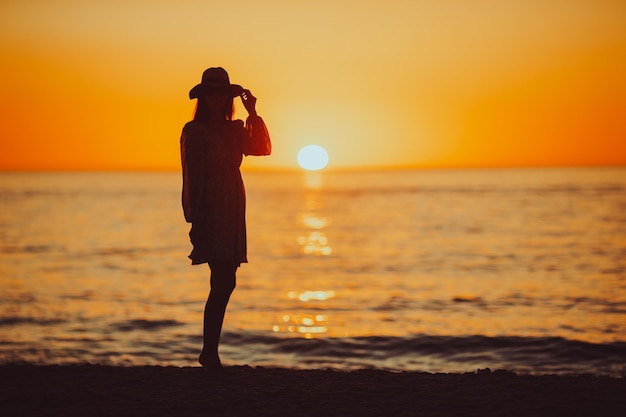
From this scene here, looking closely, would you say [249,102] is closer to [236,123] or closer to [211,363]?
[236,123]

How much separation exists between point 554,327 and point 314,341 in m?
5.20

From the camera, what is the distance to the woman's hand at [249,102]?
6.62 meters

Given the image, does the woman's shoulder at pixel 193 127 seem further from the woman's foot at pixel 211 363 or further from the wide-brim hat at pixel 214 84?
the woman's foot at pixel 211 363

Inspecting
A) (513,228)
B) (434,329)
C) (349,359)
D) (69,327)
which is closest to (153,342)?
(69,327)

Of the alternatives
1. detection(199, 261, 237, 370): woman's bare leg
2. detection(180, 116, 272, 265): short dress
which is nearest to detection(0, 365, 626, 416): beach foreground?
detection(199, 261, 237, 370): woman's bare leg

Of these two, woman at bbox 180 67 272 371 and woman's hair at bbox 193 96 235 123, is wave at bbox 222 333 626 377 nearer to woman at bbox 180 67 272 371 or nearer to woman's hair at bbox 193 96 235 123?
woman at bbox 180 67 272 371

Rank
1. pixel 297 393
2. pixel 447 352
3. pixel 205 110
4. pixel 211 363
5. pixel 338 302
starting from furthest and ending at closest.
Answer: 1. pixel 338 302
2. pixel 447 352
3. pixel 211 363
4. pixel 205 110
5. pixel 297 393

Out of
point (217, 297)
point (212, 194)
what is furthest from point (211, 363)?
point (212, 194)

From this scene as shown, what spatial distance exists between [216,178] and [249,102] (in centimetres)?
74

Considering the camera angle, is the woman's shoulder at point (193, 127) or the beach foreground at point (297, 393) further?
the woman's shoulder at point (193, 127)

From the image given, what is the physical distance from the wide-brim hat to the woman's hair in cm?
8

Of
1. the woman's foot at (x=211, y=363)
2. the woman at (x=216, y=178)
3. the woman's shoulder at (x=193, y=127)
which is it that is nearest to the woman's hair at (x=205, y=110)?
the woman at (x=216, y=178)

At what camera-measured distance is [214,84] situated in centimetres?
644

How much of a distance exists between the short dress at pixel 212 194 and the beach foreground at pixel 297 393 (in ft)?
3.54
